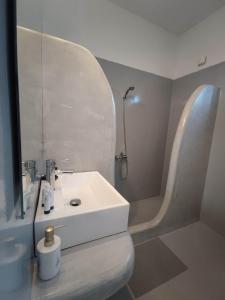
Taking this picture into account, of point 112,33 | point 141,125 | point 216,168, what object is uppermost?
point 112,33

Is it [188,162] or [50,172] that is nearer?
[50,172]

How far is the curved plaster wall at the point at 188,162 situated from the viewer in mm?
1482

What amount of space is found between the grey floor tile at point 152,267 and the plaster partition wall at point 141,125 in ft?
2.77

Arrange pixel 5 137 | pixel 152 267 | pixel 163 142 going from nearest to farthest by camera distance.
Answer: pixel 5 137 → pixel 152 267 → pixel 163 142

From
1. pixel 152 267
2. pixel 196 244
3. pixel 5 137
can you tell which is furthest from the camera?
pixel 196 244

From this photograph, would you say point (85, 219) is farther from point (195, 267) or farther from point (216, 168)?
point (216, 168)

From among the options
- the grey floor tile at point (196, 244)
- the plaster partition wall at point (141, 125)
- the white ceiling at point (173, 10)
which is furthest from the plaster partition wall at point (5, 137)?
the white ceiling at point (173, 10)

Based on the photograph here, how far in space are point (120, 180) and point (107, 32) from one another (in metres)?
1.92

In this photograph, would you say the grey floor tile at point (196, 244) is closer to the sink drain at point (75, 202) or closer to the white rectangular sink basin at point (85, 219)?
the white rectangular sink basin at point (85, 219)

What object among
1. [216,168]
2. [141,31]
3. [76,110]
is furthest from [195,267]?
[141,31]

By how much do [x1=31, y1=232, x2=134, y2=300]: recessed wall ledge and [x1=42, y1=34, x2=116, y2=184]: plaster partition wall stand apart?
737mm

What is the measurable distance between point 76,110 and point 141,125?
45.2 inches

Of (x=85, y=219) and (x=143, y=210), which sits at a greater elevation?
(x=85, y=219)

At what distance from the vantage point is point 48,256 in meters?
0.51
